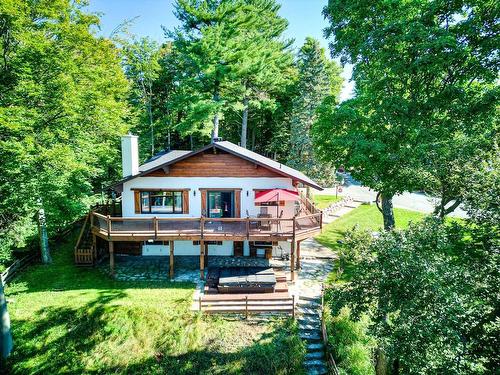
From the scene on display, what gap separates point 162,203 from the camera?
59.2 ft

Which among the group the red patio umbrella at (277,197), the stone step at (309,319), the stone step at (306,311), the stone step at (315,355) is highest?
the red patio umbrella at (277,197)

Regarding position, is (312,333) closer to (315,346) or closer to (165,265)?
(315,346)

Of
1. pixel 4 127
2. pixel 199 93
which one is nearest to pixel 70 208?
pixel 4 127

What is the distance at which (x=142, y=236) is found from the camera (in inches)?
623

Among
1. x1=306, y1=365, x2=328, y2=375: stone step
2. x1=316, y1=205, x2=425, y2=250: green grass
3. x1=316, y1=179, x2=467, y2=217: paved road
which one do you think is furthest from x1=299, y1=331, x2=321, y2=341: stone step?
x1=316, y1=179, x2=467, y2=217: paved road

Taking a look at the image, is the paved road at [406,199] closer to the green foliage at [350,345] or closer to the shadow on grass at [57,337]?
the green foliage at [350,345]

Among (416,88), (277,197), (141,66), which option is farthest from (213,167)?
(141,66)

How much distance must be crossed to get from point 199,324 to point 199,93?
2125cm

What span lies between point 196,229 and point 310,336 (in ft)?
24.4

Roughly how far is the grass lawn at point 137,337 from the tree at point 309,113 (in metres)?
19.3

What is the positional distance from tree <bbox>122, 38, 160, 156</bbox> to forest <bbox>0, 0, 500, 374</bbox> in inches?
270

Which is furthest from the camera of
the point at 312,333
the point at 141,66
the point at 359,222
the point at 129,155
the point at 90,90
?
the point at 141,66

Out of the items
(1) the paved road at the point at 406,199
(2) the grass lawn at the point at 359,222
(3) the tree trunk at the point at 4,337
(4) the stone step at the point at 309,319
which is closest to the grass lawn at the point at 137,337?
(3) the tree trunk at the point at 4,337

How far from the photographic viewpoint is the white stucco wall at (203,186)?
57.9 feet
